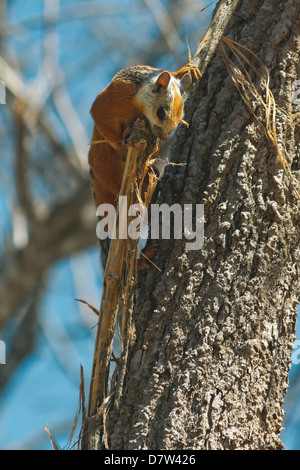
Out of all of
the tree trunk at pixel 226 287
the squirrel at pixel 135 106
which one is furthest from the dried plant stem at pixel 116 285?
the squirrel at pixel 135 106

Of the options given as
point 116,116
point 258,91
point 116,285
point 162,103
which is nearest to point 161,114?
point 162,103

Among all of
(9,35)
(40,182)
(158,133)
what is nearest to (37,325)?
(40,182)

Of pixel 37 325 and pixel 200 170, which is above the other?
pixel 37 325

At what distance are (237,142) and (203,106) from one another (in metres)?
0.21

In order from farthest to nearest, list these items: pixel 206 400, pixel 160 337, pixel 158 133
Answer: pixel 158 133
pixel 160 337
pixel 206 400

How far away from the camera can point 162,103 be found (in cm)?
199

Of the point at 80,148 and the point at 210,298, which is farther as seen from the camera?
the point at 80,148

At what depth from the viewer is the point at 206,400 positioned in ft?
5.06

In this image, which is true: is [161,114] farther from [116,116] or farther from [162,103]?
[116,116]

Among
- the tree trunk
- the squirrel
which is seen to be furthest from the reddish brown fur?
the tree trunk

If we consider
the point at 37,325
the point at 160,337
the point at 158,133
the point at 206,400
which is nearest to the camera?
the point at 206,400

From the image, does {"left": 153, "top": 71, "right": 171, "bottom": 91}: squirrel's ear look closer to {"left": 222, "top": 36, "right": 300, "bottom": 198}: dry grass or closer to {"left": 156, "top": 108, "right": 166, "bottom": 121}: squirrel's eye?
{"left": 156, "top": 108, "right": 166, "bottom": 121}: squirrel's eye

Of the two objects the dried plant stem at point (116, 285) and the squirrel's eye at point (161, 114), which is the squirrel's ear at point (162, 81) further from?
the dried plant stem at point (116, 285)

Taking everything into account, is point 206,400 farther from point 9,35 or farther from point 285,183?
point 9,35
